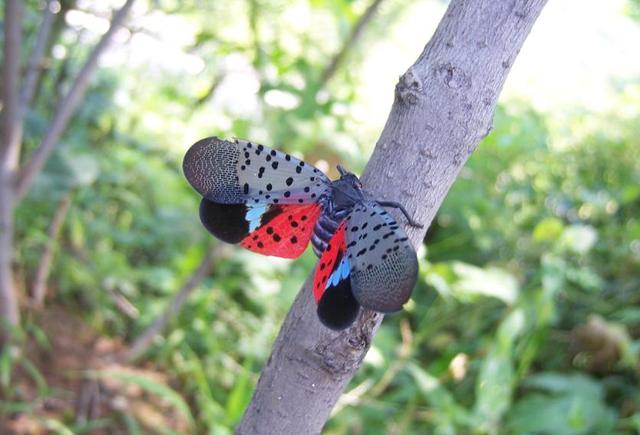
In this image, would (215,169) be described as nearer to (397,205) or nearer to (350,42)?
(397,205)

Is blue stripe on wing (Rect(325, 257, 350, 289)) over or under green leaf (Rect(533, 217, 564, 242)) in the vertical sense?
under

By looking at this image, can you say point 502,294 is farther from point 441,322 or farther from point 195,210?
point 195,210

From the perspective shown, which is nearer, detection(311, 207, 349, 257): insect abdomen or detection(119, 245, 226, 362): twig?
detection(311, 207, 349, 257): insect abdomen

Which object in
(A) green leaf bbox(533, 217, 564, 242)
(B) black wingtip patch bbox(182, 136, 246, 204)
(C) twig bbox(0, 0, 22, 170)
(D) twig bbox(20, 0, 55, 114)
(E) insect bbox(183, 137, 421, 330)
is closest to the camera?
(E) insect bbox(183, 137, 421, 330)

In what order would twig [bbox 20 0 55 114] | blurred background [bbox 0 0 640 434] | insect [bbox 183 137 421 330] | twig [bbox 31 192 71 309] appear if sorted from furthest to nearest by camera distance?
twig [bbox 31 192 71 309], blurred background [bbox 0 0 640 434], twig [bbox 20 0 55 114], insect [bbox 183 137 421 330]

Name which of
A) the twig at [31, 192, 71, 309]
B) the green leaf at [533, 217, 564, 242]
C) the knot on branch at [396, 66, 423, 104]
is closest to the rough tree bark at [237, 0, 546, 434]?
the knot on branch at [396, 66, 423, 104]

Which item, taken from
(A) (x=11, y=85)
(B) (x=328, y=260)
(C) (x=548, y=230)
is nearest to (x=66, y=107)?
(A) (x=11, y=85)

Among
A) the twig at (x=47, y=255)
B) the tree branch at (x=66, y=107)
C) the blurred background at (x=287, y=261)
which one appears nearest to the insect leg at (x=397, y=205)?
the blurred background at (x=287, y=261)

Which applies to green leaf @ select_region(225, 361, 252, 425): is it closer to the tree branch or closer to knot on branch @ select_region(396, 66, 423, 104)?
the tree branch
